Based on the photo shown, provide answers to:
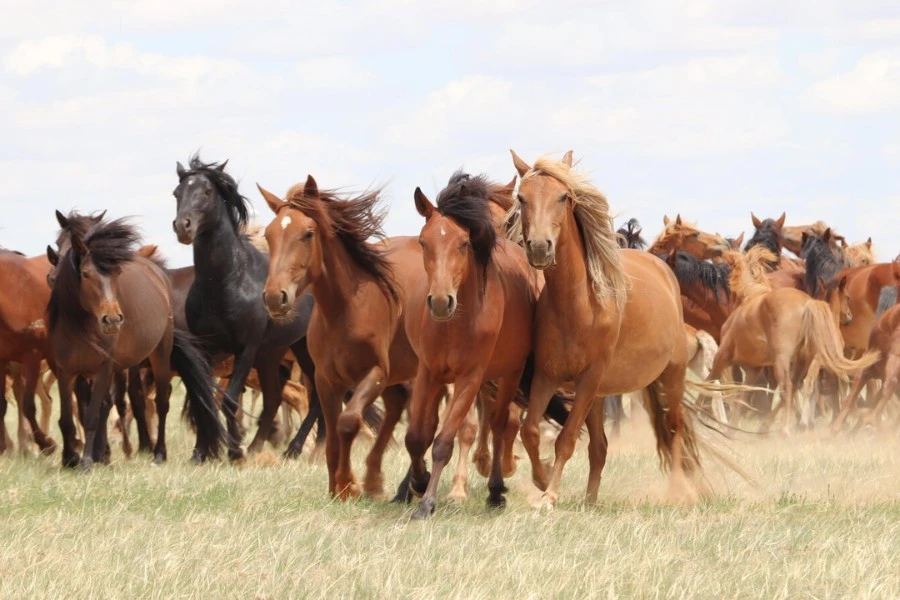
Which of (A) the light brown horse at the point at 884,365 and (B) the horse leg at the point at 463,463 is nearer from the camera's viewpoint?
(B) the horse leg at the point at 463,463

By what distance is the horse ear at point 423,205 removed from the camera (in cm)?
802

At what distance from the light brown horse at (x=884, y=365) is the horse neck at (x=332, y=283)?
8.52m

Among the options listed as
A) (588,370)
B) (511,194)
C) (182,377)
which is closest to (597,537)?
(588,370)

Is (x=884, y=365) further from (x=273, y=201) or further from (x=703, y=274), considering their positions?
(x=273, y=201)

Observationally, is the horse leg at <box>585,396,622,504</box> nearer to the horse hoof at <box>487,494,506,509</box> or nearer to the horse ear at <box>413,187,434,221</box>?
the horse hoof at <box>487,494,506,509</box>

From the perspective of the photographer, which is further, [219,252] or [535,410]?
[219,252]

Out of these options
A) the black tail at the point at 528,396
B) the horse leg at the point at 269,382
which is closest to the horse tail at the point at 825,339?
the horse leg at the point at 269,382

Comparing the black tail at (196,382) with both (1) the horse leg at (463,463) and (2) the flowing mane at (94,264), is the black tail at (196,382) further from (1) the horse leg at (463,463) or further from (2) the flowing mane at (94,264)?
(1) the horse leg at (463,463)

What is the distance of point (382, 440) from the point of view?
9258 millimetres

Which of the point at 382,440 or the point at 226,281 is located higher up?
the point at 226,281

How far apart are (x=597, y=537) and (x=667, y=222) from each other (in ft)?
47.8

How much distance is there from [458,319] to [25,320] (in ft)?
16.8

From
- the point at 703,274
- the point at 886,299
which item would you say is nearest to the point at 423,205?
the point at 703,274

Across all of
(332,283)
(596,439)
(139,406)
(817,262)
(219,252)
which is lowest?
(139,406)
